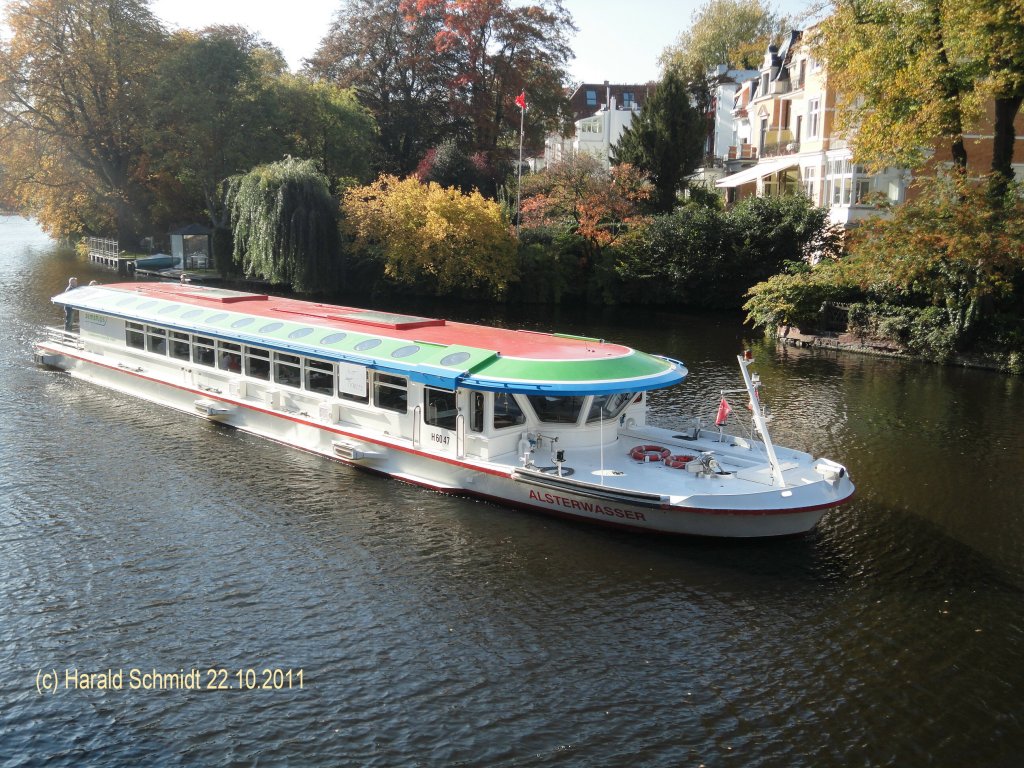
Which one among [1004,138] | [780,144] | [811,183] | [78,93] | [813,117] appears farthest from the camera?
[78,93]

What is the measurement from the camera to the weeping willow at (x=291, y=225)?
48.0m

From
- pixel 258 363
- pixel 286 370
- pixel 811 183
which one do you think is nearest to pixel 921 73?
pixel 811 183

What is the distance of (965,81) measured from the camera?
31672 millimetres

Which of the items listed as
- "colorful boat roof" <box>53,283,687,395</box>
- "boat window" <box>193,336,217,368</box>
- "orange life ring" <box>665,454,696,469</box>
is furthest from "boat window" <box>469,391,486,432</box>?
"boat window" <box>193,336,217,368</box>

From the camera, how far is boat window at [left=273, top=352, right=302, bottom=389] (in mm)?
22828

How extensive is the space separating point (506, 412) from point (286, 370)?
7.47m

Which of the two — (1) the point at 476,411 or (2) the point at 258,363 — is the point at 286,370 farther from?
(1) the point at 476,411

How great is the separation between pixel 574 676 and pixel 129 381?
819 inches

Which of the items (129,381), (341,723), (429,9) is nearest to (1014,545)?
(341,723)

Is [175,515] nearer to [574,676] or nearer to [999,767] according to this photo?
[574,676]

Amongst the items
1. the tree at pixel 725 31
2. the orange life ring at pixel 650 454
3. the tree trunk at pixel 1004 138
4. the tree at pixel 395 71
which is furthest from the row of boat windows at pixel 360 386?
the tree at pixel 725 31

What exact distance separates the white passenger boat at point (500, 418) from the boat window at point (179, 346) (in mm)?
549

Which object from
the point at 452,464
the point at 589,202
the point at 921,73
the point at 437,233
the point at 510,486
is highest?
the point at 921,73

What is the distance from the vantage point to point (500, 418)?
61.1 feet
